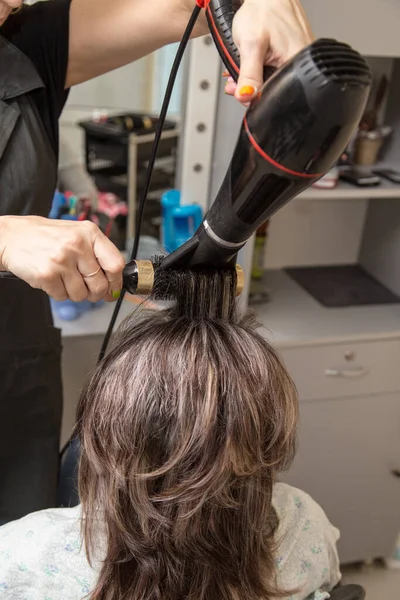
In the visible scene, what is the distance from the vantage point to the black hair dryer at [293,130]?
521 mm

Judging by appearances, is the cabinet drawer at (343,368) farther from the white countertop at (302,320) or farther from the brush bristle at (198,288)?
the brush bristle at (198,288)

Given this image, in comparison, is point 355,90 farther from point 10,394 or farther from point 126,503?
point 10,394

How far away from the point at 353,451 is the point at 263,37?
1.28 metres

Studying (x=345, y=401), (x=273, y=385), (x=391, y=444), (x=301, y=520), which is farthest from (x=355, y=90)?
(x=391, y=444)

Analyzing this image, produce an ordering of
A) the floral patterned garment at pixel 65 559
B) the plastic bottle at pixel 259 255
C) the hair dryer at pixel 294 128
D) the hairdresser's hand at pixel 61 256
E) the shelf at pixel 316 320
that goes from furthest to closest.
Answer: the plastic bottle at pixel 259 255
the shelf at pixel 316 320
the floral patterned garment at pixel 65 559
the hairdresser's hand at pixel 61 256
the hair dryer at pixel 294 128

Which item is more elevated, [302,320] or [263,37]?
[263,37]

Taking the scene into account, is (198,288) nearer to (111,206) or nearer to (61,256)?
(61,256)

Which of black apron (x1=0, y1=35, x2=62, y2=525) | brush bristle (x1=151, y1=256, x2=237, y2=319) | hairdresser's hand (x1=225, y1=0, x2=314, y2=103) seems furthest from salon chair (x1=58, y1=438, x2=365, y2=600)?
hairdresser's hand (x1=225, y1=0, x2=314, y2=103)

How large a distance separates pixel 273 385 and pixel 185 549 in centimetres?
23

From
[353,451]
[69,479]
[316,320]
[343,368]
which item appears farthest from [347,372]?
[69,479]

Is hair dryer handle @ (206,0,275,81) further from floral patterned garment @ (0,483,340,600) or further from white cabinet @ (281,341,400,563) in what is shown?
white cabinet @ (281,341,400,563)

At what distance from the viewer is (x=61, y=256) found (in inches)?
25.7

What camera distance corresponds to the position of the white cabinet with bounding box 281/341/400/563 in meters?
1.55

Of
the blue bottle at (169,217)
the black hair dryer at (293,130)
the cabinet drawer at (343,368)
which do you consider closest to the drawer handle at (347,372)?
the cabinet drawer at (343,368)
